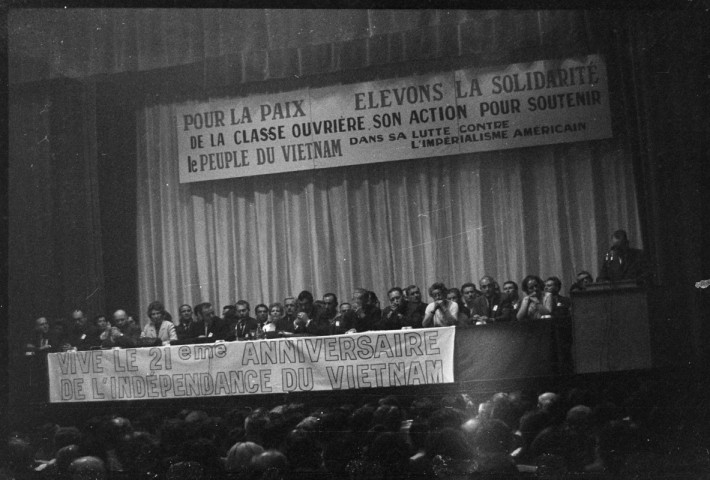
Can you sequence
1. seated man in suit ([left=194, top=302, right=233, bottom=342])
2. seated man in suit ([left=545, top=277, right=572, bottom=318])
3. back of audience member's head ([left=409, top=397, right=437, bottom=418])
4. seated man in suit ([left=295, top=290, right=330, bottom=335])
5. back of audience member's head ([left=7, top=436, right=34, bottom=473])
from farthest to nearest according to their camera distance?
seated man in suit ([left=194, top=302, right=233, bottom=342]) < seated man in suit ([left=295, top=290, right=330, bottom=335]) < seated man in suit ([left=545, top=277, right=572, bottom=318]) < back of audience member's head ([left=409, top=397, right=437, bottom=418]) < back of audience member's head ([left=7, top=436, right=34, bottom=473])

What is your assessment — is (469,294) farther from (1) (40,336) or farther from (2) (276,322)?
(1) (40,336)

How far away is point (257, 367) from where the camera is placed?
8.15m

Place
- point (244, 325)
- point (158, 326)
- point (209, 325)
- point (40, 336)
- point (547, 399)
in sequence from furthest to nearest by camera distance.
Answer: point (158, 326) → point (209, 325) → point (244, 325) → point (40, 336) → point (547, 399)

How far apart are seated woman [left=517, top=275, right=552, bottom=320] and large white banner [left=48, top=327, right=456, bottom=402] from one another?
0.87 meters

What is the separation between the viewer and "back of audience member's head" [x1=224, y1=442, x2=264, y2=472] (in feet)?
20.9

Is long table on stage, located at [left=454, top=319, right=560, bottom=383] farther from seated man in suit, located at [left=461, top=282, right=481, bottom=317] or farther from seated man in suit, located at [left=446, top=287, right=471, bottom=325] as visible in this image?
seated man in suit, located at [left=461, top=282, right=481, bottom=317]

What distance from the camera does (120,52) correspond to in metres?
10.3

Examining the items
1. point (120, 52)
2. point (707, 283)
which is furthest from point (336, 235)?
point (707, 283)

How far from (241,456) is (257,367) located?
171 centimetres

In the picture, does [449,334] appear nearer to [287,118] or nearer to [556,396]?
[556,396]

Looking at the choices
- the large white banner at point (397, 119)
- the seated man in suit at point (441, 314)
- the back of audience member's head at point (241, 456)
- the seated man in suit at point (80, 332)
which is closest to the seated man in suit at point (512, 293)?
the seated man in suit at point (441, 314)

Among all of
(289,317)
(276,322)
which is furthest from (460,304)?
(276,322)

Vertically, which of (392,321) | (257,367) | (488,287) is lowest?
(257,367)

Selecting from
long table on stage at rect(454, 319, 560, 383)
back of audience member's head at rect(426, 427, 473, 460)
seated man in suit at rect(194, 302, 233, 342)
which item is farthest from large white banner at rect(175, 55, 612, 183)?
back of audience member's head at rect(426, 427, 473, 460)
